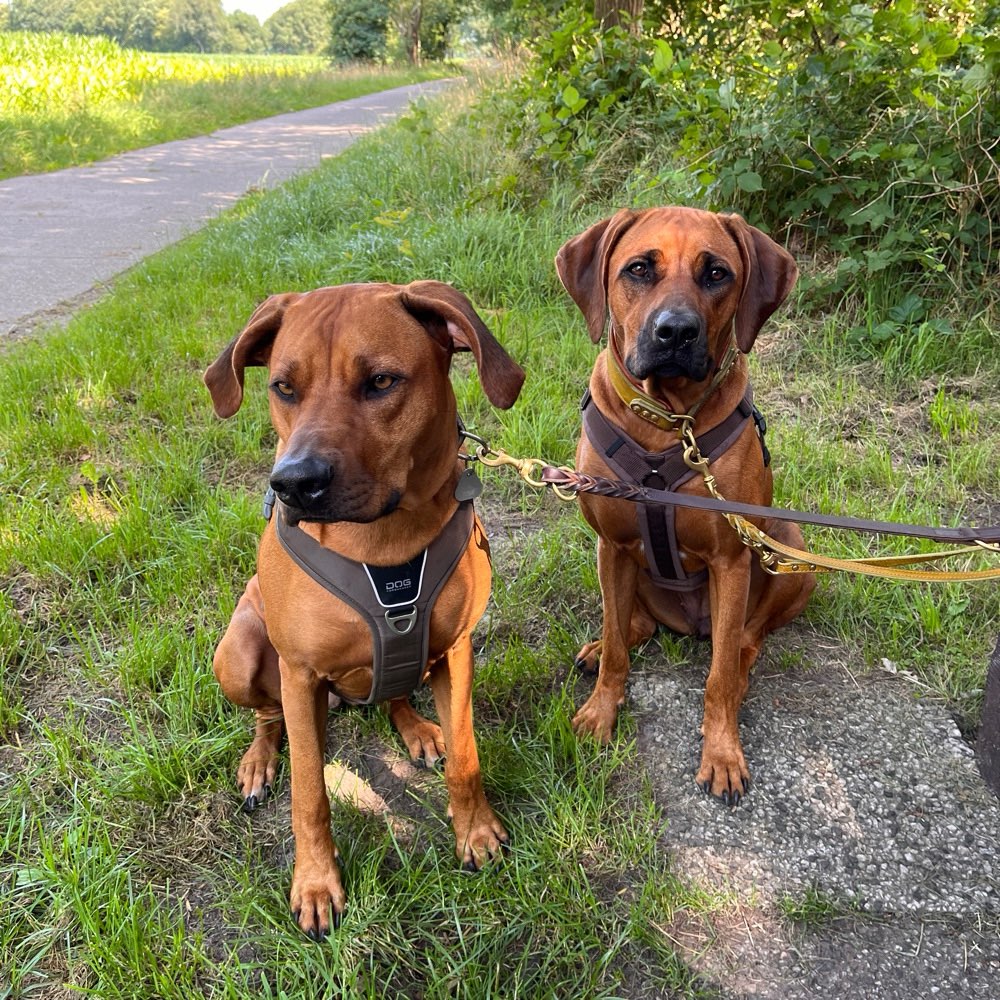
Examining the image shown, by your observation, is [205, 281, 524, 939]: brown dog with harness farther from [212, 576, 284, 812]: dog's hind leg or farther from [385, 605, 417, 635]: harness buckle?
[212, 576, 284, 812]: dog's hind leg

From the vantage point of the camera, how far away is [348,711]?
2.60m

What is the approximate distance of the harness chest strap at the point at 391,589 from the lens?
187cm

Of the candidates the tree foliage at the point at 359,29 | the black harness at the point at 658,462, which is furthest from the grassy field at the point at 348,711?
the tree foliage at the point at 359,29

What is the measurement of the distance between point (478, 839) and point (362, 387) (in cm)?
126

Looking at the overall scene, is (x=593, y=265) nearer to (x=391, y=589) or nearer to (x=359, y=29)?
(x=391, y=589)

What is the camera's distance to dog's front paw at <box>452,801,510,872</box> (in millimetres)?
2098

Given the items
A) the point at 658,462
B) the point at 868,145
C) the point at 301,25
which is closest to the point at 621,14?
the point at 868,145

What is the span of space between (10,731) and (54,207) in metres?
7.78

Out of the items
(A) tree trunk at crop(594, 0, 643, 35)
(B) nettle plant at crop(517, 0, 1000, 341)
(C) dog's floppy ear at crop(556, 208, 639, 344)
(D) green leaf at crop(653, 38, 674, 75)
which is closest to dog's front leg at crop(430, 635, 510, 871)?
→ (C) dog's floppy ear at crop(556, 208, 639, 344)

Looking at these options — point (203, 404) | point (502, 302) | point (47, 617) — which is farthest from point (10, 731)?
point (502, 302)

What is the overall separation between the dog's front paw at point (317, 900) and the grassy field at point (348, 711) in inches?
1.7

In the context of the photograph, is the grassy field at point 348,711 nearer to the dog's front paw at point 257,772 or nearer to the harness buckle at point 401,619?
the dog's front paw at point 257,772

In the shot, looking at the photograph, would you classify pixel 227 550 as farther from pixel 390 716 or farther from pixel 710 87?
pixel 710 87

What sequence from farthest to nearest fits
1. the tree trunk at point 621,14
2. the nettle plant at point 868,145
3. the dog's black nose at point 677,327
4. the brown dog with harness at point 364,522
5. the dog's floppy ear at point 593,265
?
the tree trunk at point 621,14 → the nettle plant at point 868,145 → the dog's floppy ear at point 593,265 → the dog's black nose at point 677,327 → the brown dog with harness at point 364,522
